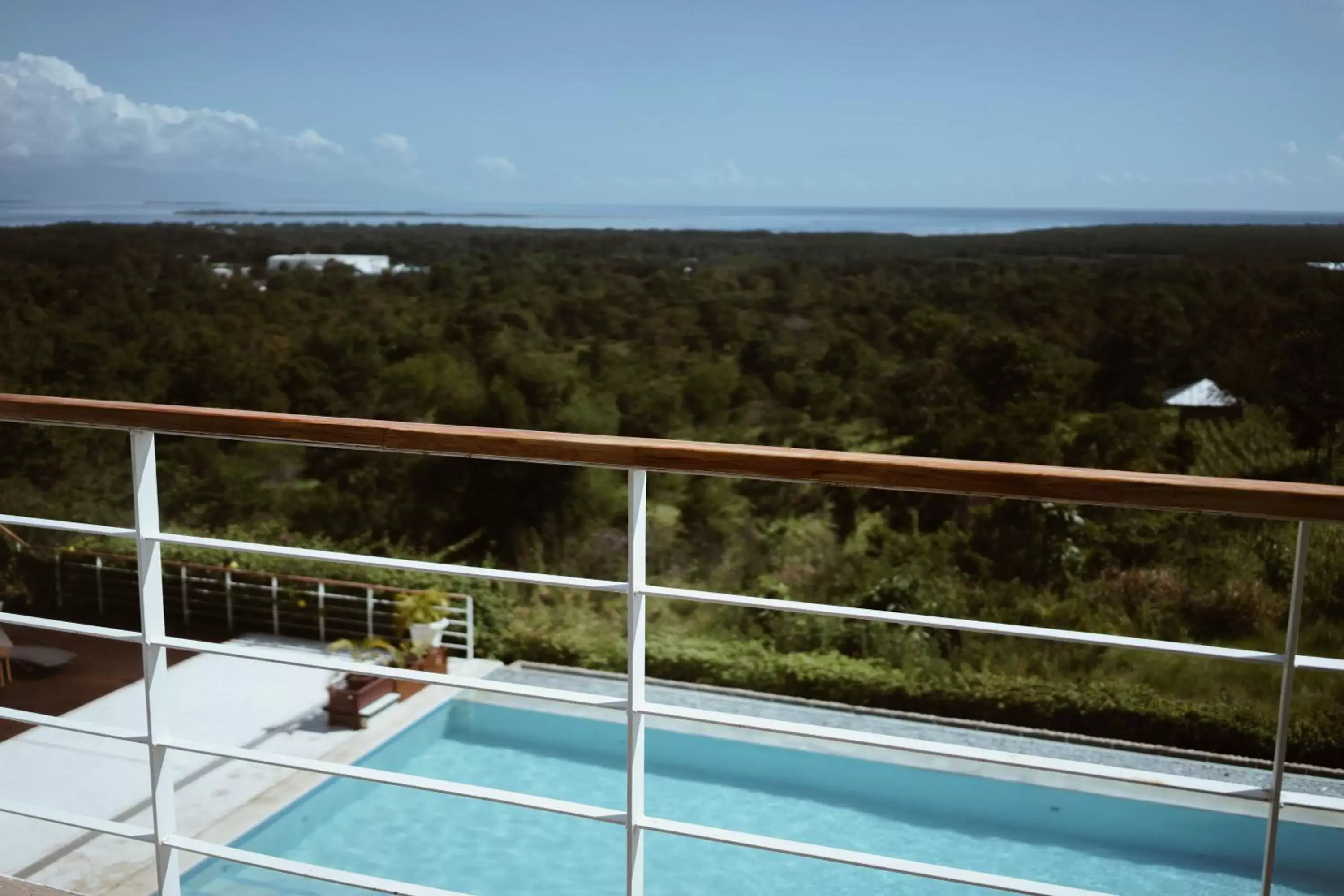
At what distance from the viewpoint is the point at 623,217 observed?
14.5m

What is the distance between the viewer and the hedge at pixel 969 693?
32.3 feet

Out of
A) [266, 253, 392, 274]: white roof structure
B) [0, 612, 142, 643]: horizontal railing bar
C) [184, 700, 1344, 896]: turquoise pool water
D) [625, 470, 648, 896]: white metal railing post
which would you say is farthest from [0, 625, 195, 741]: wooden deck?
[625, 470, 648, 896]: white metal railing post

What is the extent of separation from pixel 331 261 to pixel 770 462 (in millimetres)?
14484

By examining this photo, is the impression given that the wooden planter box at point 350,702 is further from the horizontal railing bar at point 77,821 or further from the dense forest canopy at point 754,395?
the horizontal railing bar at point 77,821

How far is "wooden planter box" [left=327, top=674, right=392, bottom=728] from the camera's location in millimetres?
7570

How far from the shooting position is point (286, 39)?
14305 mm

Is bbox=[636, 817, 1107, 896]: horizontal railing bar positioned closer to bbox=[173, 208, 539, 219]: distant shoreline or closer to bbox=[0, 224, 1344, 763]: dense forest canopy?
bbox=[0, 224, 1344, 763]: dense forest canopy

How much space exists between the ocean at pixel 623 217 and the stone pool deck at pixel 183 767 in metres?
7.10

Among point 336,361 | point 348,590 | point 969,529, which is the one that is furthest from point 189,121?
point 969,529

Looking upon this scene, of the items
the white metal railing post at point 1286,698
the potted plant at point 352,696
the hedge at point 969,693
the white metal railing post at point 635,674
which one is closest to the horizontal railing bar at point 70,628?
the white metal railing post at point 635,674

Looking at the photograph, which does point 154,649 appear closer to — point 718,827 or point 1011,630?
point 1011,630

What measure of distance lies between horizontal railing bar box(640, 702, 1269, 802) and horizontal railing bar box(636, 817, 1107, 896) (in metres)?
0.12

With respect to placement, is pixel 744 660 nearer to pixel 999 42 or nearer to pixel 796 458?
pixel 999 42

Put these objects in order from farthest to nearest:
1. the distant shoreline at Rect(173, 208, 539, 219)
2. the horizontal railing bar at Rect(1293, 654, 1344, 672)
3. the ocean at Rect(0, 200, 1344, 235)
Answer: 1. the distant shoreline at Rect(173, 208, 539, 219)
2. the ocean at Rect(0, 200, 1344, 235)
3. the horizontal railing bar at Rect(1293, 654, 1344, 672)
